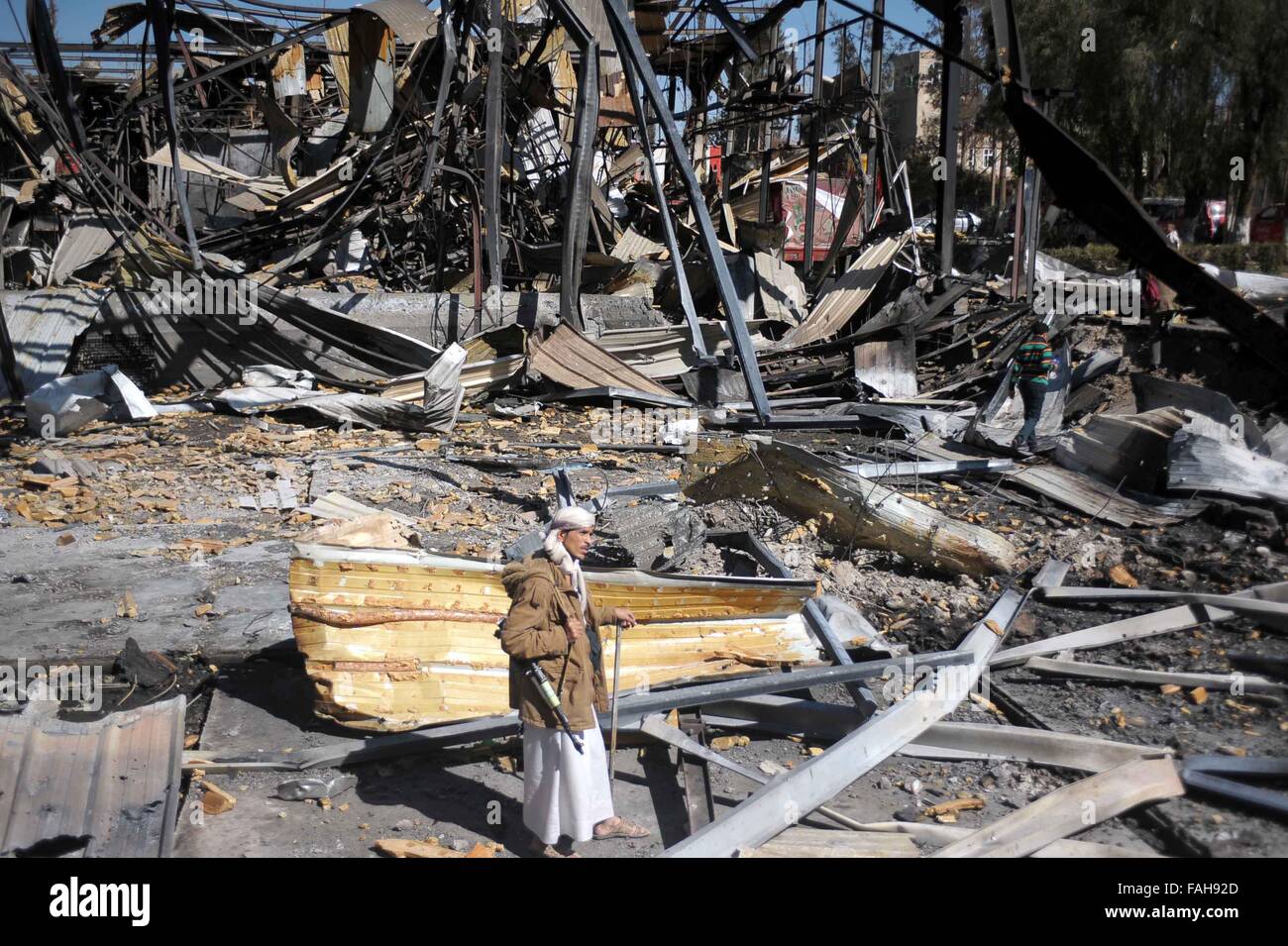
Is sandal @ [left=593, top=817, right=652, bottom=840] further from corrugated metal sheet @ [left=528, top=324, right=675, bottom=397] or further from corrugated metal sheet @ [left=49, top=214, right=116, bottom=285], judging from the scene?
corrugated metal sheet @ [left=49, top=214, right=116, bottom=285]

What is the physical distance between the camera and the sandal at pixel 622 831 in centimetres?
359

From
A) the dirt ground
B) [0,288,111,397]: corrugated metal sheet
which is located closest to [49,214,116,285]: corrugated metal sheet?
[0,288,111,397]: corrugated metal sheet

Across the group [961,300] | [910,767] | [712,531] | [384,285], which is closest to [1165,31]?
[961,300]

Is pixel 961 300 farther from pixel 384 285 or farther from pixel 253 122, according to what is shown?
pixel 253 122

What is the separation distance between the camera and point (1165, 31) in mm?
22469

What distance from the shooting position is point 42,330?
10.4 meters

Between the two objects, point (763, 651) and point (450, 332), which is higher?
point (450, 332)

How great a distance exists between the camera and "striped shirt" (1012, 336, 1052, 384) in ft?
29.6

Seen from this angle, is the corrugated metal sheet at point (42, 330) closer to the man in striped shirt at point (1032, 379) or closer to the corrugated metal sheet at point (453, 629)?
the corrugated metal sheet at point (453, 629)

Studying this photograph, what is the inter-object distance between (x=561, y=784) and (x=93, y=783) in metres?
1.82

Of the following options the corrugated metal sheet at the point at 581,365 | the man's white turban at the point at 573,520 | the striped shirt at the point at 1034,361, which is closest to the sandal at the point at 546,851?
the man's white turban at the point at 573,520

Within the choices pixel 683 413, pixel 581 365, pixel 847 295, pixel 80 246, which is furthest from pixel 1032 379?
pixel 80 246

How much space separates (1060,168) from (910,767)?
264 centimetres

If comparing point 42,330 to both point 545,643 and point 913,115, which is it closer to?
point 545,643
